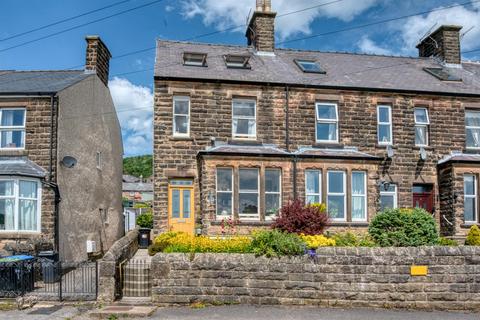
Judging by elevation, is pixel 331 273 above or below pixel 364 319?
above

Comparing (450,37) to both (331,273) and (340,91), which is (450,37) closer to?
(340,91)

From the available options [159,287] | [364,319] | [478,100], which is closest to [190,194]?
[159,287]

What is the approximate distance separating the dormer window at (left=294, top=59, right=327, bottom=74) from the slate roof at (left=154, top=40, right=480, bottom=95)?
22 centimetres

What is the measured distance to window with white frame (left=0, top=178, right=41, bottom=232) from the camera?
18484 millimetres

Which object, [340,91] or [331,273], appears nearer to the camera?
[331,273]

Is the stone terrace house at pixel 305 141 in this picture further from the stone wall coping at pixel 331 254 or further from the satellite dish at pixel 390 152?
the stone wall coping at pixel 331 254

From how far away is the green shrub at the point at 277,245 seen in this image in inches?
517

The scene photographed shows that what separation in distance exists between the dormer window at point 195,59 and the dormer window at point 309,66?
456 centimetres

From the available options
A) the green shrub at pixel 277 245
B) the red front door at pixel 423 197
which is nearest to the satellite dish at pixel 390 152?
the red front door at pixel 423 197

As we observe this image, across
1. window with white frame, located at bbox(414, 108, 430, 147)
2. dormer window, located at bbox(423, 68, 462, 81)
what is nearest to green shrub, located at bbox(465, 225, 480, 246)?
window with white frame, located at bbox(414, 108, 430, 147)

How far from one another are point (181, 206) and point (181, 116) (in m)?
3.77

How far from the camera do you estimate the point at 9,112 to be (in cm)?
2008

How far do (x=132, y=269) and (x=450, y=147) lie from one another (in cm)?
1571

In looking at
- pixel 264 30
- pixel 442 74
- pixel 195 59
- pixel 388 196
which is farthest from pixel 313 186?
pixel 442 74
